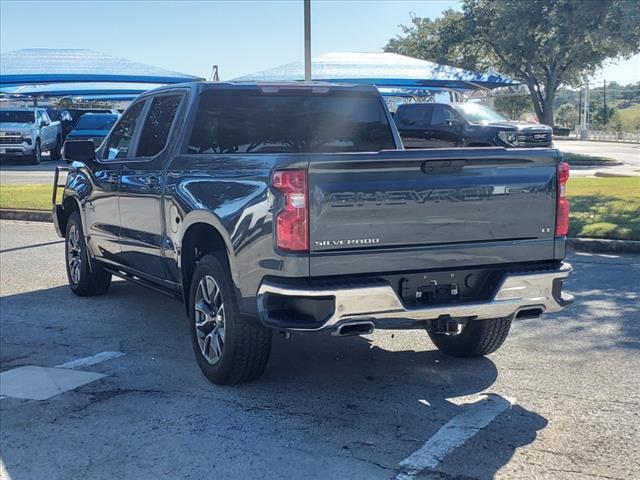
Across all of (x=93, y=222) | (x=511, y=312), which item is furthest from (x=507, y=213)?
(x=93, y=222)

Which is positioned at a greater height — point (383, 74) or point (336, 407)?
point (383, 74)

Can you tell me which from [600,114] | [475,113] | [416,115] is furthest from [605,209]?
[600,114]

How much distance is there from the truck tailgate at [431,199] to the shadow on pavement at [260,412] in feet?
3.15

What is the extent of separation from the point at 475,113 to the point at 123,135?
16.5 meters

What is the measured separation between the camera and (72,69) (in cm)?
2766

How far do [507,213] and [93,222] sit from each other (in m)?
4.18

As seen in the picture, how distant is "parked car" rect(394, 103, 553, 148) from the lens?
21641 millimetres

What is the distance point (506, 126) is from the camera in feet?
71.5

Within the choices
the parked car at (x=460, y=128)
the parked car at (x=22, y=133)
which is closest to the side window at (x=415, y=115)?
the parked car at (x=460, y=128)

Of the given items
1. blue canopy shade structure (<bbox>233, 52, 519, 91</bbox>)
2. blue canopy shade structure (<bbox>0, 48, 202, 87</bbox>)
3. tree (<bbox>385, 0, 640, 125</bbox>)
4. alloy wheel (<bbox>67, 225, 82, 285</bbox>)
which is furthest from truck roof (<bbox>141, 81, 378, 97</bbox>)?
blue canopy shade structure (<bbox>0, 48, 202, 87</bbox>)

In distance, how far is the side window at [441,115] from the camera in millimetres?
22109

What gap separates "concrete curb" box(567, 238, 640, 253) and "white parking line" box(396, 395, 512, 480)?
5.85 meters

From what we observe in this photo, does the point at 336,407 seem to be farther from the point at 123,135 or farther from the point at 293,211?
the point at 123,135

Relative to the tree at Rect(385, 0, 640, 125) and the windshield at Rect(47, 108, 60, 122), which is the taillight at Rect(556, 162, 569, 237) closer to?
the tree at Rect(385, 0, 640, 125)
